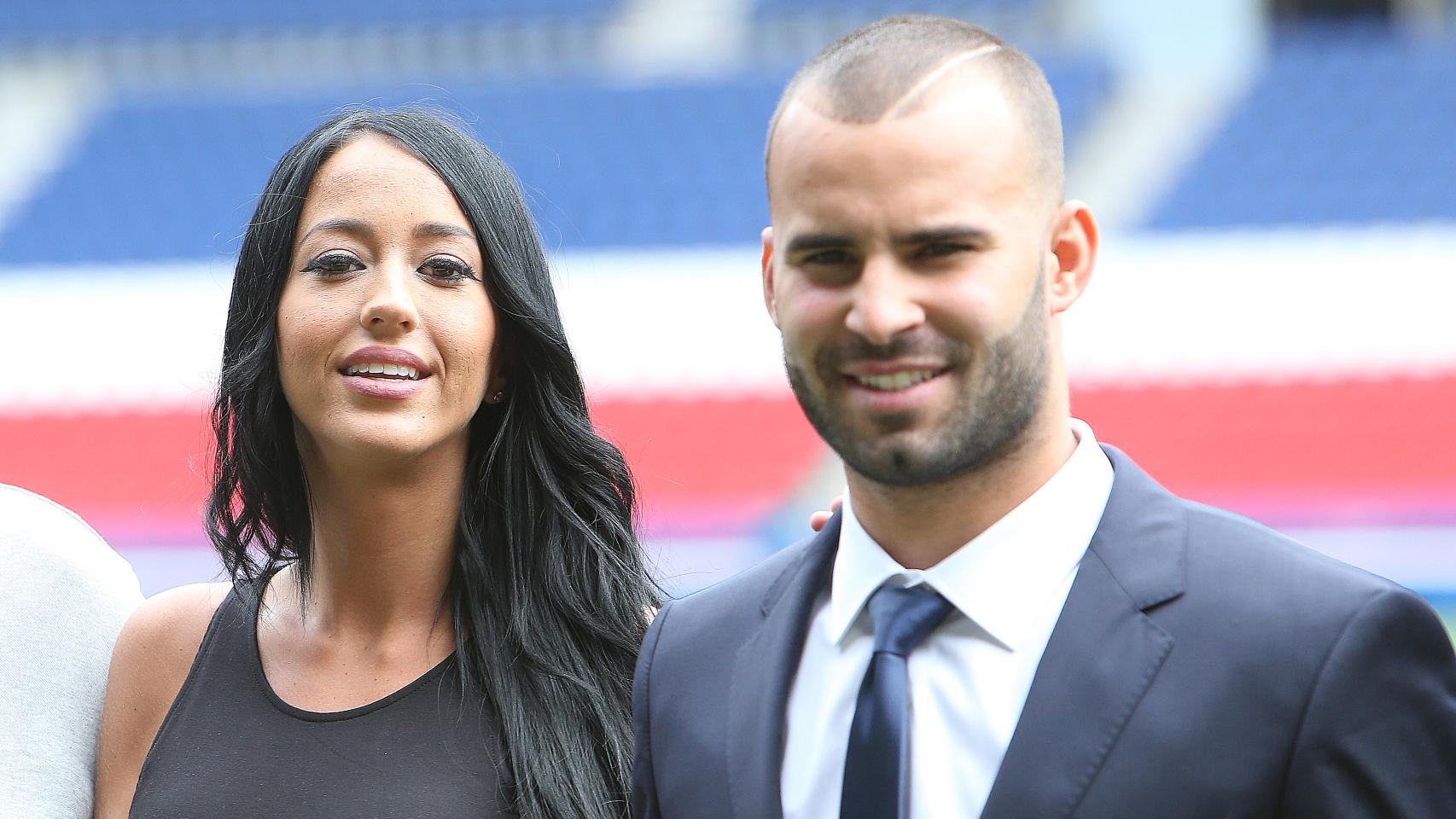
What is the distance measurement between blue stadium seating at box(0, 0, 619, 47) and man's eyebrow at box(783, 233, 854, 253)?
43.3ft

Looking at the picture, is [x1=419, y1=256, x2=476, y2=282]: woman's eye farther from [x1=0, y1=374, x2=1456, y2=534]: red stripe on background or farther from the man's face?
[x1=0, y1=374, x2=1456, y2=534]: red stripe on background

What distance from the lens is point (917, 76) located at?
1.43m

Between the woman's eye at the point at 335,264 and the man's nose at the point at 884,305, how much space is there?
2.89 ft

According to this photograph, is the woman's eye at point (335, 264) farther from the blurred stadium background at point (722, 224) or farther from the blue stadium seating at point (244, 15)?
the blue stadium seating at point (244, 15)

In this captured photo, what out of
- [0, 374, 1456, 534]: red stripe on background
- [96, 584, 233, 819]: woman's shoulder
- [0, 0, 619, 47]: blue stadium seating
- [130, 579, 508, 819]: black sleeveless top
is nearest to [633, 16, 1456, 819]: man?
[130, 579, 508, 819]: black sleeveless top

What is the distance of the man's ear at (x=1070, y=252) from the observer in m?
1.49

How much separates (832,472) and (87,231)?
6.91m

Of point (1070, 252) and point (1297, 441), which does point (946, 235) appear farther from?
point (1297, 441)

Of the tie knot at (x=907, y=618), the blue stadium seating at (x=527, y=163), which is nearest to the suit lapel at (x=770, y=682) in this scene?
the tie knot at (x=907, y=618)

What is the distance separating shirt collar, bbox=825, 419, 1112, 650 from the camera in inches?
58.4

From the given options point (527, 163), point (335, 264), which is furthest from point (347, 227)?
point (527, 163)

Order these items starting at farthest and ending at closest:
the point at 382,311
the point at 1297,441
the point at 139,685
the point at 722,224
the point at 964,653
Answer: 1. the point at 722,224
2. the point at 1297,441
3. the point at 139,685
4. the point at 382,311
5. the point at 964,653

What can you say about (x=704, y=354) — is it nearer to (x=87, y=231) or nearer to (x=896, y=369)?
(x=87, y=231)

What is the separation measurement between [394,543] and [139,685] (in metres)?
0.38
